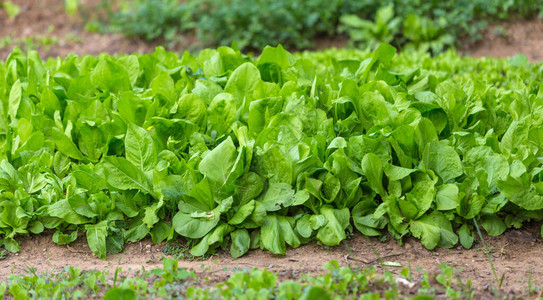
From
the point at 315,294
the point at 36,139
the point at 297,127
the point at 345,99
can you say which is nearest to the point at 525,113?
the point at 345,99

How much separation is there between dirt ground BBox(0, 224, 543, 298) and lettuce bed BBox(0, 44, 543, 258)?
6 cm

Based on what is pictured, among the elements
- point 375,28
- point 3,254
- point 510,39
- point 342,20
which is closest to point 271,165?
point 3,254

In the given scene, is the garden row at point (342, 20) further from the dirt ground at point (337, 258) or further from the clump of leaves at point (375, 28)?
the dirt ground at point (337, 258)

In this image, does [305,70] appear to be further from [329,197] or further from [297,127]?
[329,197]

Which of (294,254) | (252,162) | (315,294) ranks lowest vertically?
(294,254)

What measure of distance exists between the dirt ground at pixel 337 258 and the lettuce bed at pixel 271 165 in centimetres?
6

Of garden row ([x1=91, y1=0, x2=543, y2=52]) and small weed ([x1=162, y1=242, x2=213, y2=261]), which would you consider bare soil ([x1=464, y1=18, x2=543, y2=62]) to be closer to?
garden row ([x1=91, y1=0, x2=543, y2=52])

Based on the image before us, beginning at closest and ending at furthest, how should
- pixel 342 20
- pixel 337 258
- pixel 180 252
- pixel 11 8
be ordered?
pixel 337 258
pixel 180 252
pixel 342 20
pixel 11 8

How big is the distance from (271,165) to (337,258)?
613 mm

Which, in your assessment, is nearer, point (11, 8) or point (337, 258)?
point (337, 258)

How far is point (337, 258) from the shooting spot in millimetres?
3014

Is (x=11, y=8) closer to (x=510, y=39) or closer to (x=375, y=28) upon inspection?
(x=375, y=28)

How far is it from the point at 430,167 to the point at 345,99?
681 mm

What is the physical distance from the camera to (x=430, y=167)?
130 inches
